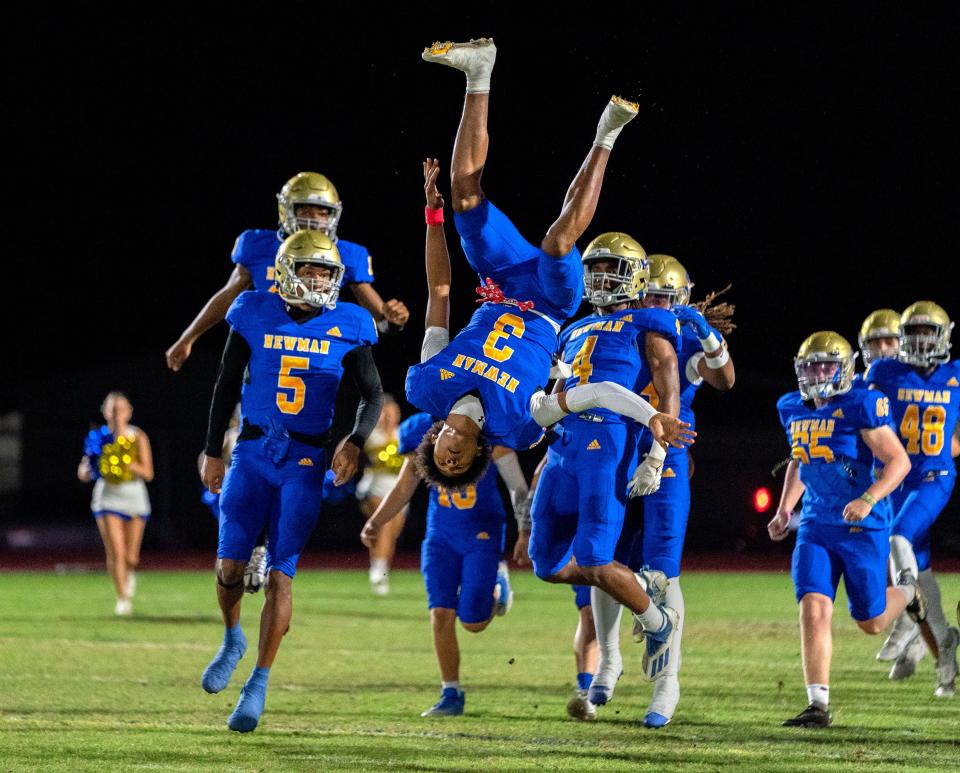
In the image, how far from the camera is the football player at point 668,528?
21.5 feet

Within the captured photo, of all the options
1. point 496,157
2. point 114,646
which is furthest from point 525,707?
point 496,157

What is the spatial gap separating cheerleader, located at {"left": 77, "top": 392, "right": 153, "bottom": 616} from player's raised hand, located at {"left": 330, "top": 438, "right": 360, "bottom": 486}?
6.56 meters

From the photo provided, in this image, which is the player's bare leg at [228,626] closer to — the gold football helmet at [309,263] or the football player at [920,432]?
the gold football helmet at [309,263]

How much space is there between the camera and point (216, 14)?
75.5 feet

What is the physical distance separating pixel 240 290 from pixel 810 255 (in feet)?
58.9

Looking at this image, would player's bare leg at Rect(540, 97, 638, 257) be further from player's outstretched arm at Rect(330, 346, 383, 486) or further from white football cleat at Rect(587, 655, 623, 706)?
white football cleat at Rect(587, 655, 623, 706)

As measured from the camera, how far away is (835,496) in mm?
6824

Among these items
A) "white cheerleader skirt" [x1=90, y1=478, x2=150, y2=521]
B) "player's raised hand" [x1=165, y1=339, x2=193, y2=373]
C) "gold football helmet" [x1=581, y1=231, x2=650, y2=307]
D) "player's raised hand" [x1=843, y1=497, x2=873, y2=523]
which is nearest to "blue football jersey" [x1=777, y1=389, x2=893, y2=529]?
"player's raised hand" [x1=843, y1=497, x2=873, y2=523]

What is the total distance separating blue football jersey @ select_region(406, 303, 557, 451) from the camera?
19.8 feet

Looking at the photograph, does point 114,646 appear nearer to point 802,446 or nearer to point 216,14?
point 802,446

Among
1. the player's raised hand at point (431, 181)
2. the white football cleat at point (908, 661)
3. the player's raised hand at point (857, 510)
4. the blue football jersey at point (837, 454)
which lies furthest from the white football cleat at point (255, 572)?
the white football cleat at point (908, 661)

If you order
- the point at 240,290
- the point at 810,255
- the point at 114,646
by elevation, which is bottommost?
the point at 114,646

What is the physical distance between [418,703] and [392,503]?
105cm

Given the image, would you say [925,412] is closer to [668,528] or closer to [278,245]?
[668,528]
